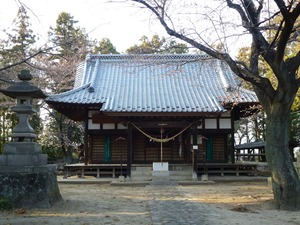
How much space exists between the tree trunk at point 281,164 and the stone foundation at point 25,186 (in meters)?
5.65

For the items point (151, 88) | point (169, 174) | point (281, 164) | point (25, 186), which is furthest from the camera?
point (151, 88)

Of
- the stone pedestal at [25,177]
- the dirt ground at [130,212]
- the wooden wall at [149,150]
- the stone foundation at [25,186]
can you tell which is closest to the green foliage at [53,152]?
the wooden wall at [149,150]

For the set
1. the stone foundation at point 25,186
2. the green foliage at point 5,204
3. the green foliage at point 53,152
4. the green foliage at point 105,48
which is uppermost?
the green foliage at point 105,48

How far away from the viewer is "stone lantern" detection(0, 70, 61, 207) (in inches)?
335

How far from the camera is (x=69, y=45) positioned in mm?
9414

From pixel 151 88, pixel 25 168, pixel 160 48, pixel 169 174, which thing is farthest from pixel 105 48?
pixel 25 168

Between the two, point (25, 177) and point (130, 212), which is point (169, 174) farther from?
point (25, 177)

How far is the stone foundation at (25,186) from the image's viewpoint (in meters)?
8.48

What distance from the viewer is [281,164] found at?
8.31 meters

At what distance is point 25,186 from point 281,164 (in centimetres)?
628

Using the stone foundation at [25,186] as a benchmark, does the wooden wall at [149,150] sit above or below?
above

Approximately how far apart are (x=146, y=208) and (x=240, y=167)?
10.9 meters

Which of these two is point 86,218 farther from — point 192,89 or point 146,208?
point 192,89

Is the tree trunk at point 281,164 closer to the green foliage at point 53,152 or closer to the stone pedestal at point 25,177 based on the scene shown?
the stone pedestal at point 25,177
